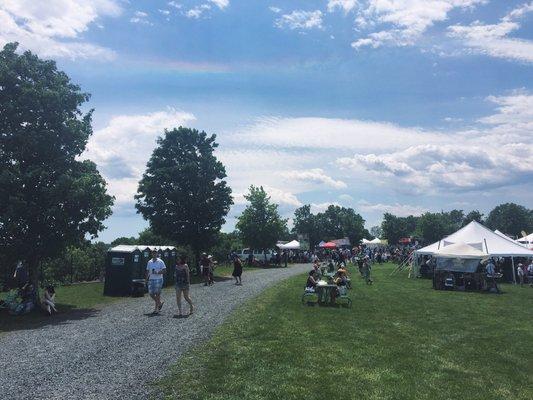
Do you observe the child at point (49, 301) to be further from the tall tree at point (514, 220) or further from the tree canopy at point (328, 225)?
the tall tree at point (514, 220)

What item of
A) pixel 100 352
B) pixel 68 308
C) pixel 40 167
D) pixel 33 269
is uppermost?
pixel 40 167

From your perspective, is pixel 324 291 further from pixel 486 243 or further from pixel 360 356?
pixel 486 243

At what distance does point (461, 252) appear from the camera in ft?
83.3

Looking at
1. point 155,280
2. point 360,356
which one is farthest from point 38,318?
point 360,356

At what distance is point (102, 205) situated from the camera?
18.4 metres

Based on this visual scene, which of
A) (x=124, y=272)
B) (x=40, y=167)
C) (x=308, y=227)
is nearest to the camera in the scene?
(x=40, y=167)

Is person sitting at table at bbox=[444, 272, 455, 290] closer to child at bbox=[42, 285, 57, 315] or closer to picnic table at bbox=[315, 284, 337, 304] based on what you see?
picnic table at bbox=[315, 284, 337, 304]

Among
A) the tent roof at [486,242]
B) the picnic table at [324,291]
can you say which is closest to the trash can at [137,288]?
the picnic table at [324,291]

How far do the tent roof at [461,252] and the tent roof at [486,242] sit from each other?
822mm

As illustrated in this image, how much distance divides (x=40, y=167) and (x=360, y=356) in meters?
13.3

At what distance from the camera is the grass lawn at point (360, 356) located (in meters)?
7.09

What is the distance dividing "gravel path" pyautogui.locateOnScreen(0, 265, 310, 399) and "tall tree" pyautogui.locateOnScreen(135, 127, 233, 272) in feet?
64.7

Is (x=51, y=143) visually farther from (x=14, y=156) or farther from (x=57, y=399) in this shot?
(x=57, y=399)

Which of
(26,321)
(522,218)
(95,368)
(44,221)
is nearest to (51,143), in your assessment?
(44,221)
